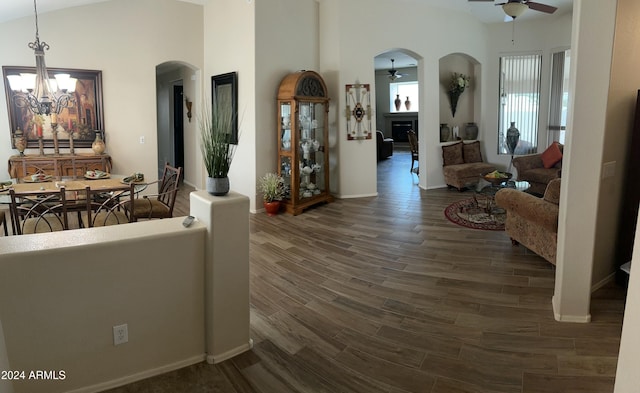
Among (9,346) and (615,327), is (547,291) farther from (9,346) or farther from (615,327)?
(9,346)

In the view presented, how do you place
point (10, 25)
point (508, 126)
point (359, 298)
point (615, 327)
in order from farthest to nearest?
point (508, 126) < point (10, 25) < point (359, 298) < point (615, 327)

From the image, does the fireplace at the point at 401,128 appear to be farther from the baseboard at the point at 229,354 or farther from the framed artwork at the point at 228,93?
the baseboard at the point at 229,354

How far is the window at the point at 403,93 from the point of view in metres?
15.2

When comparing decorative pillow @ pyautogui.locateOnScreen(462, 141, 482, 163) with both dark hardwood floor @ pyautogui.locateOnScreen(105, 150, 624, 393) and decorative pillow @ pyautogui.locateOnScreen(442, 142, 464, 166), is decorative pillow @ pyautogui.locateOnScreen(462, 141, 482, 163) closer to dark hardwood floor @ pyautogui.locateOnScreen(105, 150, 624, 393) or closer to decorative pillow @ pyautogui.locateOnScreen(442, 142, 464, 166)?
decorative pillow @ pyautogui.locateOnScreen(442, 142, 464, 166)

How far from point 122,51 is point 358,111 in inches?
157

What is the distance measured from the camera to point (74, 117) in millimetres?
6770

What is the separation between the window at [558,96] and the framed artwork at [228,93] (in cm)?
631

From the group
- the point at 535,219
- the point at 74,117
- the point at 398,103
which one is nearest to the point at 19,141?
the point at 74,117

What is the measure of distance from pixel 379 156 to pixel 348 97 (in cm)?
590

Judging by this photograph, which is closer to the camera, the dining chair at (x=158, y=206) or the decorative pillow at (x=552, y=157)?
the dining chair at (x=158, y=206)

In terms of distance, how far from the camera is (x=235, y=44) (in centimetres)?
678

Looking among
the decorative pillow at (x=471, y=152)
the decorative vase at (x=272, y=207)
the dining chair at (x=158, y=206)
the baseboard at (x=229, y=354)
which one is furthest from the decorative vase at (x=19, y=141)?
the decorative pillow at (x=471, y=152)

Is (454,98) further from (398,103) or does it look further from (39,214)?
(39,214)

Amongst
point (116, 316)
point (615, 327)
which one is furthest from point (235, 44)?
point (615, 327)
